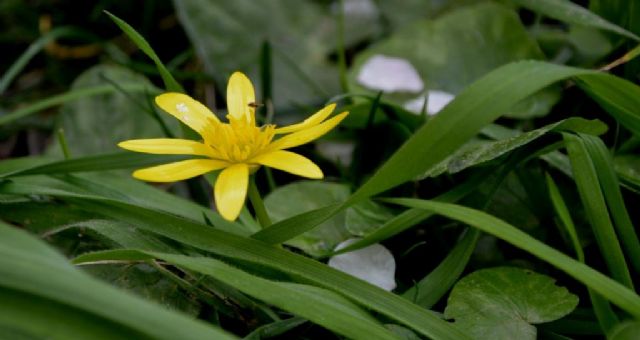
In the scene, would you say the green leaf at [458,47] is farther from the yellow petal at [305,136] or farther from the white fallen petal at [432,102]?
the yellow petal at [305,136]

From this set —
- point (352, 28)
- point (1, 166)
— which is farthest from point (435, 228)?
point (352, 28)

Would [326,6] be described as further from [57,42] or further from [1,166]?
[1,166]

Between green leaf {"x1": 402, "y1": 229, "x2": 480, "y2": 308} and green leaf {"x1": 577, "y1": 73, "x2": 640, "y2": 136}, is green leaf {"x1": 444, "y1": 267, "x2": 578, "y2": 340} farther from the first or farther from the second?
green leaf {"x1": 577, "y1": 73, "x2": 640, "y2": 136}

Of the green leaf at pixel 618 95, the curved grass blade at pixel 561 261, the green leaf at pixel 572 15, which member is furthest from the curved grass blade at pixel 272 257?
the green leaf at pixel 572 15

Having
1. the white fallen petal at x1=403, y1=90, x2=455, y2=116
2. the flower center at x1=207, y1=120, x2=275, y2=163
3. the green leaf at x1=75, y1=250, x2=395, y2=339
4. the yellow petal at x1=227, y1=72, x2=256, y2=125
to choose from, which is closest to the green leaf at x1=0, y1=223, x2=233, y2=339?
the green leaf at x1=75, y1=250, x2=395, y2=339

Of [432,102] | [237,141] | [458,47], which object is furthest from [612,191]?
[458,47]

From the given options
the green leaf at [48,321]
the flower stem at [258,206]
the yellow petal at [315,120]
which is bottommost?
the green leaf at [48,321]

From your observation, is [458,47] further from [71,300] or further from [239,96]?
[71,300]

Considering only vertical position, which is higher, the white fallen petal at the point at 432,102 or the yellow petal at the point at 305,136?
the white fallen petal at the point at 432,102
